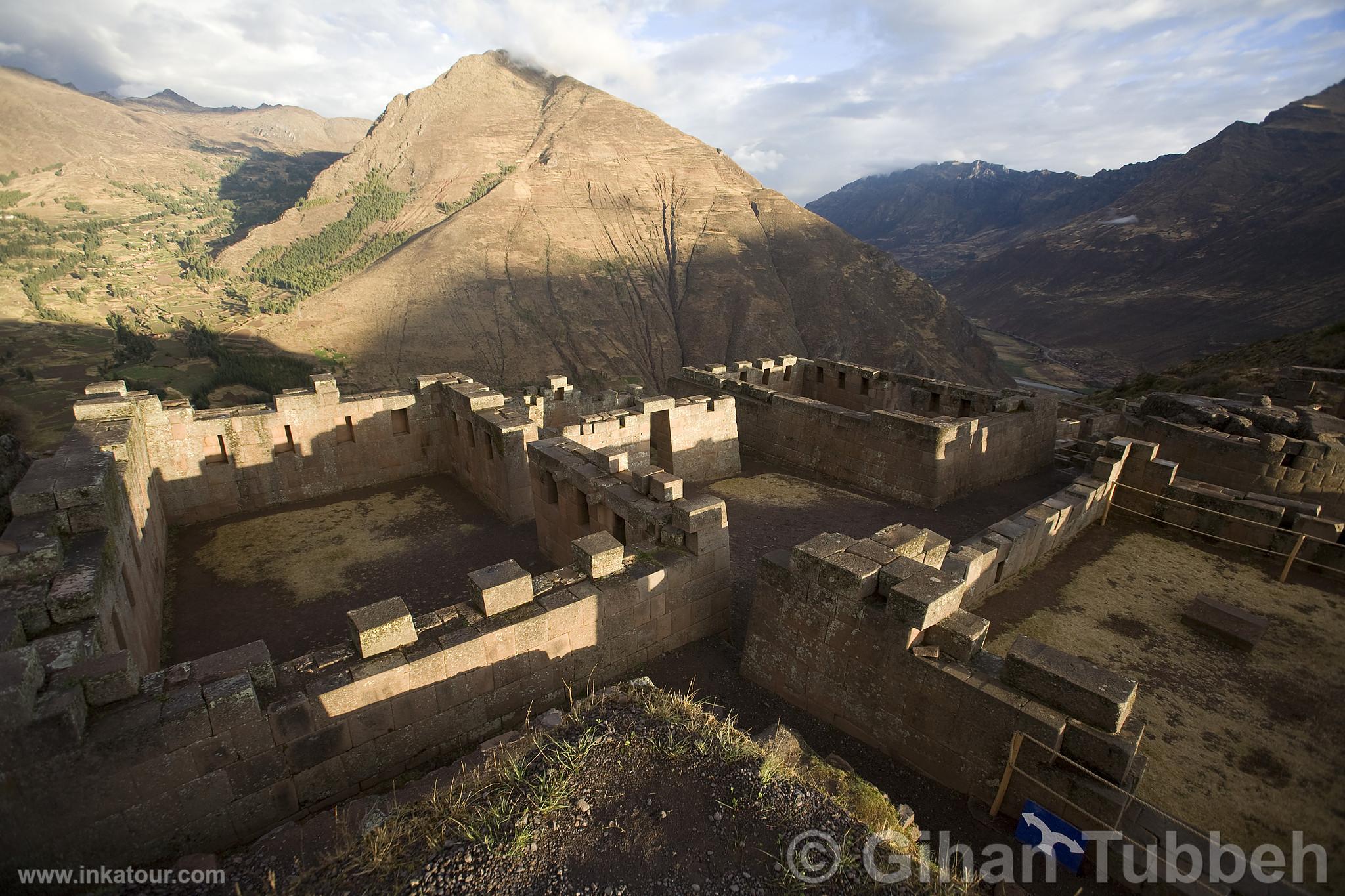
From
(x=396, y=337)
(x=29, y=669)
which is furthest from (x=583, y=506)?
(x=396, y=337)

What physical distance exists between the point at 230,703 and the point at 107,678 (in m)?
1.01

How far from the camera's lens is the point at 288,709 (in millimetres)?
5816

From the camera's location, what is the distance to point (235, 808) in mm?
5719

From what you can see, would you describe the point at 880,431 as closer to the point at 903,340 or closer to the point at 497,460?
the point at 497,460

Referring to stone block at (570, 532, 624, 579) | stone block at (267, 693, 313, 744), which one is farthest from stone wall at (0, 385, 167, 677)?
stone block at (570, 532, 624, 579)

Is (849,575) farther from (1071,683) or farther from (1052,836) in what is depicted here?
(1052,836)

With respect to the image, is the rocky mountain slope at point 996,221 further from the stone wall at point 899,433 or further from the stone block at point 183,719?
the stone block at point 183,719

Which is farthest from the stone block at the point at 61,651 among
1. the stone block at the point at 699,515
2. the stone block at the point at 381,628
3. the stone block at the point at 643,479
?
the stone block at the point at 643,479

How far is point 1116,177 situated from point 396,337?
20529cm

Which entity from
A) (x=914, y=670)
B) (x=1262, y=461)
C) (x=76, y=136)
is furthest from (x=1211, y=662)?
(x=76, y=136)

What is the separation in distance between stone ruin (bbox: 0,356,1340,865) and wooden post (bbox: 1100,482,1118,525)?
0.23 m

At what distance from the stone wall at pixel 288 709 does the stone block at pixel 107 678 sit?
0.04 feet

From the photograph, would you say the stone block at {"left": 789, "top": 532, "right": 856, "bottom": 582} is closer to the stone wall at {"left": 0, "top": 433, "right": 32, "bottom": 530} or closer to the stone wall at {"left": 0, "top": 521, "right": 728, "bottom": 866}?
the stone wall at {"left": 0, "top": 521, "right": 728, "bottom": 866}

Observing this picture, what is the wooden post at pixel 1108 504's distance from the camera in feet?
41.7
